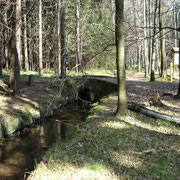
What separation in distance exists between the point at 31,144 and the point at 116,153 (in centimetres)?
408

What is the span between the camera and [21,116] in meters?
10.8

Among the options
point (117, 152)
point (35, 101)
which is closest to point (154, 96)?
point (35, 101)

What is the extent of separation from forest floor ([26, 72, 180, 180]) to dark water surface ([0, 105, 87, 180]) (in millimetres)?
1004

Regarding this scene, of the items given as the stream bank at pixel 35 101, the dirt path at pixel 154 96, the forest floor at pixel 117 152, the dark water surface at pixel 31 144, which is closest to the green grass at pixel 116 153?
the forest floor at pixel 117 152

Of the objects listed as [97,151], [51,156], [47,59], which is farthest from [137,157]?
[47,59]

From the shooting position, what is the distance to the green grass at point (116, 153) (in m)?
5.33

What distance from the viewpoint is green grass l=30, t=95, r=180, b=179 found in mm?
5328

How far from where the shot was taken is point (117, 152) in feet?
20.4

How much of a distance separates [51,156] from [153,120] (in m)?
4.53

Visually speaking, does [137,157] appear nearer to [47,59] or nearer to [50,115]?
[50,115]

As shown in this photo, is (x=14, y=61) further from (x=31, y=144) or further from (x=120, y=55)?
(x=120, y=55)

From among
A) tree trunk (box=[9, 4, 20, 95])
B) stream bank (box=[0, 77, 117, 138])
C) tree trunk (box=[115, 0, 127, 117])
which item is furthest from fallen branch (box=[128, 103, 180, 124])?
tree trunk (box=[9, 4, 20, 95])

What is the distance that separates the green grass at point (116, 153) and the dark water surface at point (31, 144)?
1.03 meters

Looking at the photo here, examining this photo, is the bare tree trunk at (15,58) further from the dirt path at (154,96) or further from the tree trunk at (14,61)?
the dirt path at (154,96)
